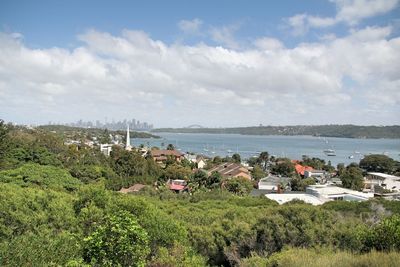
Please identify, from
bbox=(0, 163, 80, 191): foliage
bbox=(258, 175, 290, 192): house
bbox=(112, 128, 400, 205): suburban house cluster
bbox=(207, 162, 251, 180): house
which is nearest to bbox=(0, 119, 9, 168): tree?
bbox=(0, 163, 80, 191): foliage

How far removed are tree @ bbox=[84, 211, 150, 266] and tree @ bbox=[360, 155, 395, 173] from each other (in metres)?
69.4

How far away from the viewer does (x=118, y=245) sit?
223 inches

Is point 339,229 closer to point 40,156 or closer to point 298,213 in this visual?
point 298,213

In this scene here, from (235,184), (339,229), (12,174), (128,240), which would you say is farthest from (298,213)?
(235,184)

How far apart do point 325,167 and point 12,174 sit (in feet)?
177

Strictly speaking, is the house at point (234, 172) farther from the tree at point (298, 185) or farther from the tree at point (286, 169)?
the tree at point (298, 185)

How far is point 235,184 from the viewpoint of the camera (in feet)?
121

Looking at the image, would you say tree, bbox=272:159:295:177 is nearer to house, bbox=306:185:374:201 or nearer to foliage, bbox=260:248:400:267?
house, bbox=306:185:374:201

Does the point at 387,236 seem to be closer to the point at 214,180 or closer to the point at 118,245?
the point at 118,245

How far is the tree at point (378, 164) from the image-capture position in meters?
67.1

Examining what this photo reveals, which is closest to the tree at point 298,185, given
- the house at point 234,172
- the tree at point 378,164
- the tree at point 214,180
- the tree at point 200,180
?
the house at point 234,172

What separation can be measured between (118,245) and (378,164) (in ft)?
231

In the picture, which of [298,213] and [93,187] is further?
[93,187]

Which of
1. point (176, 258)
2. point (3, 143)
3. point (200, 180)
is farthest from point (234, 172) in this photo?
point (176, 258)
